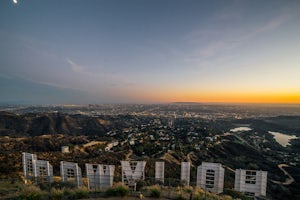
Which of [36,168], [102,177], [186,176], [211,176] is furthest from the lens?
[36,168]

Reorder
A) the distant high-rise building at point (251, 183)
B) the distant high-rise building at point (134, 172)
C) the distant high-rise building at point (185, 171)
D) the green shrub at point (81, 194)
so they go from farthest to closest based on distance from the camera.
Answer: the distant high-rise building at point (185, 171), the distant high-rise building at point (134, 172), the distant high-rise building at point (251, 183), the green shrub at point (81, 194)

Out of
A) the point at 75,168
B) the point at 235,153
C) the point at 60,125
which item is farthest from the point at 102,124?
the point at 75,168

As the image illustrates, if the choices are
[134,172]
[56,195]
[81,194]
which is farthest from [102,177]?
[56,195]

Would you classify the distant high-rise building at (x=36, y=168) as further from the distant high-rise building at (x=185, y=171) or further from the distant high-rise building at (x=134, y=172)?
the distant high-rise building at (x=185, y=171)

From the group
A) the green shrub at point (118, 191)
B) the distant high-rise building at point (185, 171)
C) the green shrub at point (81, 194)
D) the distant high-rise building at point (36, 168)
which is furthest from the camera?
the distant high-rise building at point (36, 168)

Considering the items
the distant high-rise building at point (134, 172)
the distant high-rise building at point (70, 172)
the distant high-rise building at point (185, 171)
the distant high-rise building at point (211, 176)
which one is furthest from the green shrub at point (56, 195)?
the distant high-rise building at point (211, 176)

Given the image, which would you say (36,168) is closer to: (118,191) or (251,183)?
(118,191)

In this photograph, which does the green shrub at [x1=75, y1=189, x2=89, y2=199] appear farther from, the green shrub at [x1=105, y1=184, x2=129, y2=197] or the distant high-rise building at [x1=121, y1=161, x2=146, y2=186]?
the distant high-rise building at [x1=121, y1=161, x2=146, y2=186]
